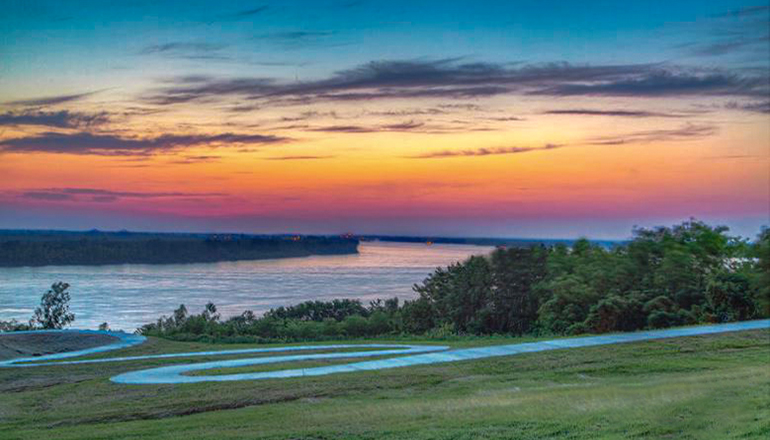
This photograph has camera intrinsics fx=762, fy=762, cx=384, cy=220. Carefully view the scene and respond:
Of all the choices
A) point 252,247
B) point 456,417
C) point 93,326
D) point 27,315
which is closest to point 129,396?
point 456,417

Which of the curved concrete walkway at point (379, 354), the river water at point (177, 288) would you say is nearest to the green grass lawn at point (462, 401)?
the curved concrete walkway at point (379, 354)

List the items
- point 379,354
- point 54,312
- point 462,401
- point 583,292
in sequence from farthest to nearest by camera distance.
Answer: point 54,312 → point 583,292 → point 379,354 → point 462,401

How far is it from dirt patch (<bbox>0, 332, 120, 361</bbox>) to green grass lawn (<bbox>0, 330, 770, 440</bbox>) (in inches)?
214

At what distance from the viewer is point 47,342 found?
19.6 m

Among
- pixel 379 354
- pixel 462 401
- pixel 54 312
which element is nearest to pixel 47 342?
pixel 379 354

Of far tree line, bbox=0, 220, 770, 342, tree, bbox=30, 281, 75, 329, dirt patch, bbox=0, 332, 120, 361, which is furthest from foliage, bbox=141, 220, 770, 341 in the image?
tree, bbox=30, 281, 75, 329

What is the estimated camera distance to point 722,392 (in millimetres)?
8703

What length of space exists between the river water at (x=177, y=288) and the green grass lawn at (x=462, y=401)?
66.6ft

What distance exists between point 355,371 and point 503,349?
3038mm

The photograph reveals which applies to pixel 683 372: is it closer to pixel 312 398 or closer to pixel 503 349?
pixel 503 349

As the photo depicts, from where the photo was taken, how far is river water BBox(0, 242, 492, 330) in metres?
47.1

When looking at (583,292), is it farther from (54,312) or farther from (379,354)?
(54,312)

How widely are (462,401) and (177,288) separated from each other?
189 feet

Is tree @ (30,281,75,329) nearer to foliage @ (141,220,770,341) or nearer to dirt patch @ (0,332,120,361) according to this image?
foliage @ (141,220,770,341)
